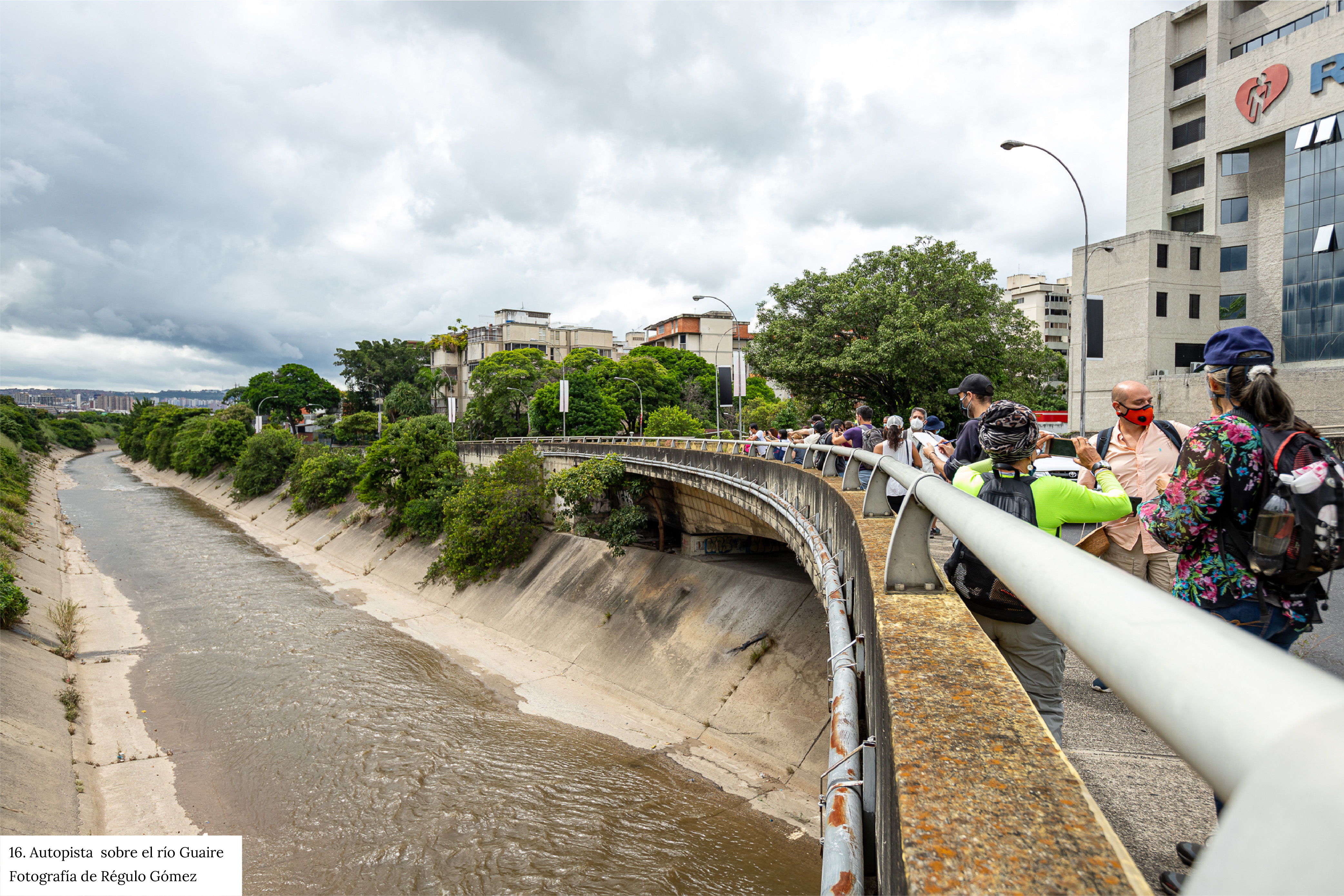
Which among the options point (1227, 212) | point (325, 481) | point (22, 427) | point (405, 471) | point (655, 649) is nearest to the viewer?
point (655, 649)

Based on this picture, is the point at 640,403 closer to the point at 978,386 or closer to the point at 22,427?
the point at 978,386

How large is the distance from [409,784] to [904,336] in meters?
21.1

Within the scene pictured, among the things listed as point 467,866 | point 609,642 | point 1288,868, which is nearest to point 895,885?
point 1288,868

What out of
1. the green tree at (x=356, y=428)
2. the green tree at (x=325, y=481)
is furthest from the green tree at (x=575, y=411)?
the green tree at (x=356, y=428)

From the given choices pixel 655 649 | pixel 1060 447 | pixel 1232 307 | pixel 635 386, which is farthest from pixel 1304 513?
pixel 635 386

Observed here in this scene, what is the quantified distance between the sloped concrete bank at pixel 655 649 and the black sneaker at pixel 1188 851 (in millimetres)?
10055

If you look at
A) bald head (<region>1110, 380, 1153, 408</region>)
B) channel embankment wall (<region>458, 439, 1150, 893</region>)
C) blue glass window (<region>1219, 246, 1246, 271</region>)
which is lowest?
channel embankment wall (<region>458, 439, 1150, 893</region>)

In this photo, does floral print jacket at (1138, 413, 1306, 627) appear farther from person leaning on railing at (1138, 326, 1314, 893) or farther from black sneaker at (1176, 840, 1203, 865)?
black sneaker at (1176, 840, 1203, 865)

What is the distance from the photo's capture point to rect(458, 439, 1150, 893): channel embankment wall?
5.53ft

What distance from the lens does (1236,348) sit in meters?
3.63

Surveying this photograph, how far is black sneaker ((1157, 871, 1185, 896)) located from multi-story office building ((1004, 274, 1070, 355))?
93427 mm

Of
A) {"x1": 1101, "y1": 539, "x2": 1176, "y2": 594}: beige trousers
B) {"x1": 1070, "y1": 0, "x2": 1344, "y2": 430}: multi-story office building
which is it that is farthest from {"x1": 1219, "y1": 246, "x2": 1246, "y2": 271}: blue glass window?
{"x1": 1101, "y1": 539, "x2": 1176, "y2": 594}: beige trousers

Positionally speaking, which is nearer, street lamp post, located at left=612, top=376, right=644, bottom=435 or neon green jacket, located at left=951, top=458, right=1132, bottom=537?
neon green jacket, located at left=951, top=458, right=1132, bottom=537

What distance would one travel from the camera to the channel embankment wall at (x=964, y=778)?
1685 mm
